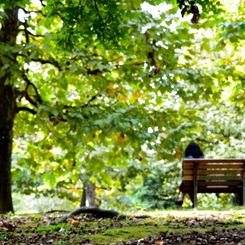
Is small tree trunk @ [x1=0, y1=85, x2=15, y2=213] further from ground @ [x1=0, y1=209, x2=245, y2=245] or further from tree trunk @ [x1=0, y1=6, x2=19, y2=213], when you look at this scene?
ground @ [x1=0, y1=209, x2=245, y2=245]

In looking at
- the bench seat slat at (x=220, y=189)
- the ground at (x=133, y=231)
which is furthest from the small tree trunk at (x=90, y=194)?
the ground at (x=133, y=231)

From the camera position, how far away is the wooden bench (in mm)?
8539

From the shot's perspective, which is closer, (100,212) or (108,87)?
(100,212)

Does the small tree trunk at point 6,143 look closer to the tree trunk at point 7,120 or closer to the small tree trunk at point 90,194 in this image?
the tree trunk at point 7,120

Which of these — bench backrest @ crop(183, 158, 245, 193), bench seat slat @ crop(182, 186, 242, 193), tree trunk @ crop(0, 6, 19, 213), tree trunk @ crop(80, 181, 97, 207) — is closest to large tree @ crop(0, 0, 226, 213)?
tree trunk @ crop(0, 6, 19, 213)

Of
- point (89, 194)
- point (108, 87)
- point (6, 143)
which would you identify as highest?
point (108, 87)

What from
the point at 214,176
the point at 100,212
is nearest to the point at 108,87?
the point at 100,212

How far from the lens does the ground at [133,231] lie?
387 cm

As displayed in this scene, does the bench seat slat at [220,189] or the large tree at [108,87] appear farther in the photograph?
the bench seat slat at [220,189]

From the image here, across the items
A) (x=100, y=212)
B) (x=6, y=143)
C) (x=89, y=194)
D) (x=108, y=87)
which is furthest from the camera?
(x=89, y=194)

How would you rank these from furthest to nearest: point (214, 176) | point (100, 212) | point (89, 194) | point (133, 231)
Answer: point (89, 194)
point (214, 176)
point (100, 212)
point (133, 231)

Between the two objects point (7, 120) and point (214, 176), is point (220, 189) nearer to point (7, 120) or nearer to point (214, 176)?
point (214, 176)

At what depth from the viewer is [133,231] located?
4.39 metres

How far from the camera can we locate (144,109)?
25.0 ft
